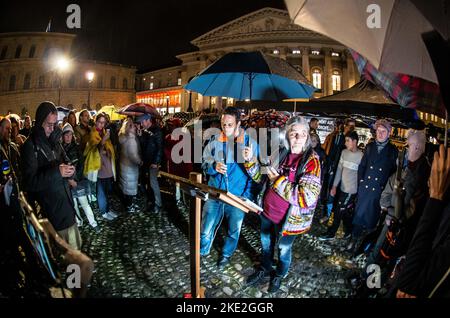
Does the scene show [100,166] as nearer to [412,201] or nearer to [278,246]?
[278,246]

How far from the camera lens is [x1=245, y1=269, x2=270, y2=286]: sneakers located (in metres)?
3.70

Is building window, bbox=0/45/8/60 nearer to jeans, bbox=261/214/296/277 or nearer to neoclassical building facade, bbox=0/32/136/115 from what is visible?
neoclassical building facade, bbox=0/32/136/115

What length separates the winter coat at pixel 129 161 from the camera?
626 cm

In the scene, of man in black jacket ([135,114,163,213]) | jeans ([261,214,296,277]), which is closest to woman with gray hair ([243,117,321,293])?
jeans ([261,214,296,277])

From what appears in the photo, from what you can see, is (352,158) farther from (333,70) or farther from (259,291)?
(333,70)

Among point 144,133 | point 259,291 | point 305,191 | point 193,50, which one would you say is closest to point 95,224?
point 144,133

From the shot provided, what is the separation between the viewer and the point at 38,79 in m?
61.2

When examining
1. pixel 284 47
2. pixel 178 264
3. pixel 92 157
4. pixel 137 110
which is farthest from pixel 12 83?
pixel 178 264

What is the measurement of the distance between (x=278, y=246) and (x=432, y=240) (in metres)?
1.86

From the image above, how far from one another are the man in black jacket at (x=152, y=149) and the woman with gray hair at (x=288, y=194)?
349cm

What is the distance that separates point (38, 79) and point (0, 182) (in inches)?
2869

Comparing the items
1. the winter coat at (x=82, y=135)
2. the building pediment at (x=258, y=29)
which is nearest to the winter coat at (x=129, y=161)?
the winter coat at (x=82, y=135)

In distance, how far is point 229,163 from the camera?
4027 mm

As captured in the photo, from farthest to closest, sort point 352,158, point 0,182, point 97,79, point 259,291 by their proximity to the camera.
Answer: point 97,79 < point 352,158 < point 0,182 < point 259,291
